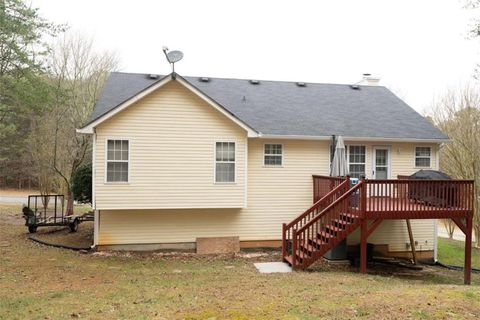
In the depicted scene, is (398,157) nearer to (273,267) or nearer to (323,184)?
(323,184)

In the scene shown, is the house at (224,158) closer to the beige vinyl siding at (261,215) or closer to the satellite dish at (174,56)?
the beige vinyl siding at (261,215)

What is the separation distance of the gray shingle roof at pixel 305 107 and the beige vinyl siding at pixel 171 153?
3.22ft

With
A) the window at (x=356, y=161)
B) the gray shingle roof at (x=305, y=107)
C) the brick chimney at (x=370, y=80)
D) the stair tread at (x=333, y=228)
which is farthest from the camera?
the brick chimney at (x=370, y=80)

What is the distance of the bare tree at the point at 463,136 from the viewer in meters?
19.2

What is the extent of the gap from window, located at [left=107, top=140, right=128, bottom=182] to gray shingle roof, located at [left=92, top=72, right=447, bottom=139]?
1081mm

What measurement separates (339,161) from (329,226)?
254cm

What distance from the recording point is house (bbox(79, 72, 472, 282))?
37.8 feet

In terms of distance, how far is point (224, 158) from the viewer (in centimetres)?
1237

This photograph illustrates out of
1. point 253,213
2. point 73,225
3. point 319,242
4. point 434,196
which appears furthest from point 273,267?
point 73,225

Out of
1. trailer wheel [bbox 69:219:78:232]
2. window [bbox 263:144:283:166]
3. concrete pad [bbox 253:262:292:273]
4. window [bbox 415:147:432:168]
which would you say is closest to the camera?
concrete pad [bbox 253:262:292:273]

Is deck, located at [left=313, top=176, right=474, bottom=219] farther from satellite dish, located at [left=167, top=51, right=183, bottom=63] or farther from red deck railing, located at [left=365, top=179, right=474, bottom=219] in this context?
satellite dish, located at [left=167, top=51, right=183, bottom=63]

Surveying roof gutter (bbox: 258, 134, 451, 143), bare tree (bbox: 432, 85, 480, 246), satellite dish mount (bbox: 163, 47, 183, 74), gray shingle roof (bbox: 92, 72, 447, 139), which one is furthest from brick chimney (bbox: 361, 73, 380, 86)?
satellite dish mount (bbox: 163, 47, 183, 74)

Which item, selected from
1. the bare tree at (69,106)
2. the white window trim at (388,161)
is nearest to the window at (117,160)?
the white window trim at (388,161)

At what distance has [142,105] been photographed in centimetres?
1159
